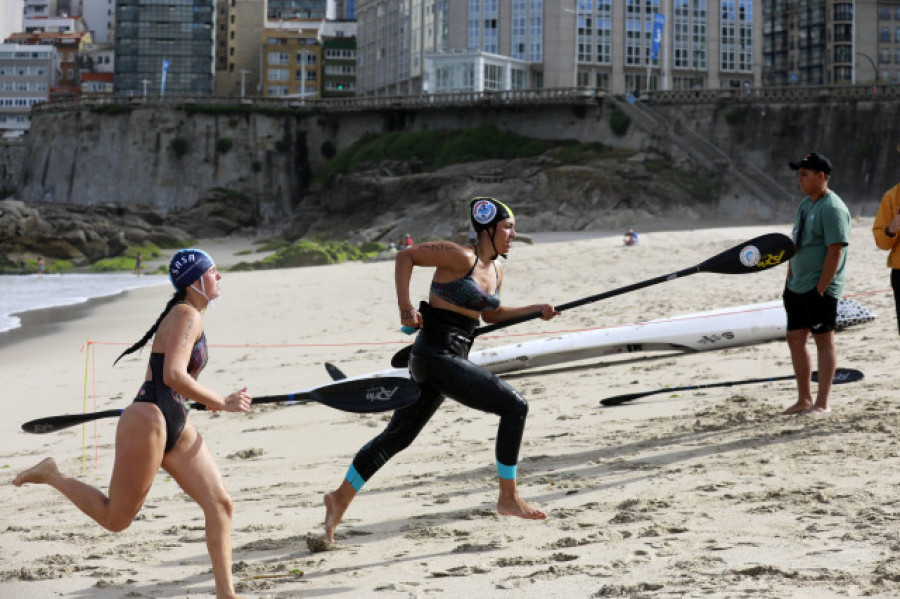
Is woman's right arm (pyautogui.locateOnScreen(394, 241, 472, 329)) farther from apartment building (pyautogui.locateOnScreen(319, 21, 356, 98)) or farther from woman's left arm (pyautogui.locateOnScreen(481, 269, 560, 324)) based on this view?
apartment building (pyautogui.locateOnScreen(319, 21, 356, 98))

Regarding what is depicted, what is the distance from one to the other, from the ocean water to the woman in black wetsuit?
1601 centimetres

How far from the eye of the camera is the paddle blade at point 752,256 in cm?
653

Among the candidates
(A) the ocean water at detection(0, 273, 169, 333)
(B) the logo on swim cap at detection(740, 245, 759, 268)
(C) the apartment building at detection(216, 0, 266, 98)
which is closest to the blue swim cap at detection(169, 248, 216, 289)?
(B) the logo on swim cap at detection(740, 245, 759, 268)

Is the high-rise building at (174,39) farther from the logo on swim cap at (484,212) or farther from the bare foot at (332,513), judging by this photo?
the bare foot at (332,513)

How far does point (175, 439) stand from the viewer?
421 centimetres

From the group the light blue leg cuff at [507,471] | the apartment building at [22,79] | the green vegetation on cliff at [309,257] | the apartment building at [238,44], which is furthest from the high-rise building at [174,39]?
the light blue leg cuff at [507,471]

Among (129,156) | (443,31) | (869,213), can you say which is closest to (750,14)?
(443,31)

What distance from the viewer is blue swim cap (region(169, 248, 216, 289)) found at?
437 centimetres

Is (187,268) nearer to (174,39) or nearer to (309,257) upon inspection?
(309,257)

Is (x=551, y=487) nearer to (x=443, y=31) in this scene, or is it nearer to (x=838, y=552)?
(x=838, y=552)

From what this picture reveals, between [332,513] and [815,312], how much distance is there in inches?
148

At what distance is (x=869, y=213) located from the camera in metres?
45.3

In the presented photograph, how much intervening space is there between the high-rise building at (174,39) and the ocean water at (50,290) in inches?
2516

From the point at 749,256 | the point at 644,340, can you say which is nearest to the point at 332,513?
the point at 749,256
